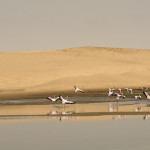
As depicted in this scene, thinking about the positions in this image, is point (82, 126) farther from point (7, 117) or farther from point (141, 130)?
point (7, 117)

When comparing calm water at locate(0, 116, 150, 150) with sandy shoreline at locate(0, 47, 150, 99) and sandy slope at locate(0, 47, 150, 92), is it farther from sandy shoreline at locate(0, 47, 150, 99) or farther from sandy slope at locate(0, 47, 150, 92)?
sandy slope at locate(0, 47, 150, 92)

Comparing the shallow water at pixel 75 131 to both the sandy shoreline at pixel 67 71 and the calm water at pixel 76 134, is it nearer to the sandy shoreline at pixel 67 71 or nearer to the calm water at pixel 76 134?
the calm water at pixel 76 134

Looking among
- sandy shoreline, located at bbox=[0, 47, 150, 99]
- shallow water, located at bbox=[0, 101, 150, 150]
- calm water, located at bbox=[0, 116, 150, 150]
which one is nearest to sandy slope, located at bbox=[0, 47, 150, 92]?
sandy shoreline, located at bbox=[0, 47, 150, 99]

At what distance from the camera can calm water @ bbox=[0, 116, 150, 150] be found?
22.1 meters

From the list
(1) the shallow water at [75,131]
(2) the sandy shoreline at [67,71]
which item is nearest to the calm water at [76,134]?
(1) the shallow water at [75,131]

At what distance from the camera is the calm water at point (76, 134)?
22141 millimetres

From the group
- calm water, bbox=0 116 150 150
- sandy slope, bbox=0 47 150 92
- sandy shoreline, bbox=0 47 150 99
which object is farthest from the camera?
sandy slope, bbox=0 47 150 92

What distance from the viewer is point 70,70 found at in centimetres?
10169

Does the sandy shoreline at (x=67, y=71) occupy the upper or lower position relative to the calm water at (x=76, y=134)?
upper

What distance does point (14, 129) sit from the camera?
92.4 feet

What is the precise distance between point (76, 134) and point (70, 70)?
7626 cm

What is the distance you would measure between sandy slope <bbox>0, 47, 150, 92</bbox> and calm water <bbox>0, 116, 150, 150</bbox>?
4320cm

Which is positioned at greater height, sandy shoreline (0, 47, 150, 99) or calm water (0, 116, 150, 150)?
sandy shoreline (0, 47, 150, 99)

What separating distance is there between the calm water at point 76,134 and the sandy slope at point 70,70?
142 ft
